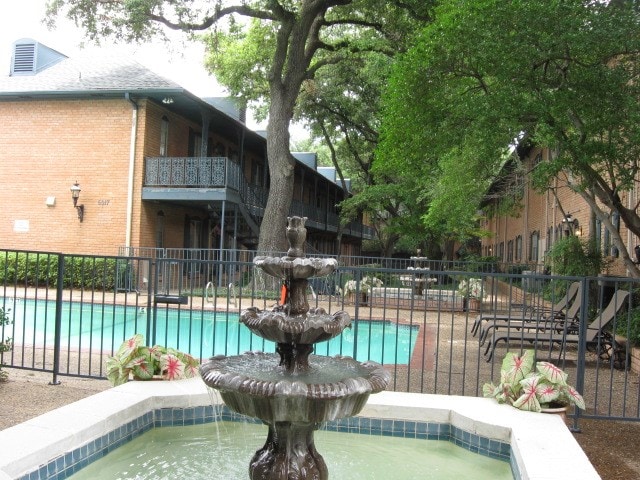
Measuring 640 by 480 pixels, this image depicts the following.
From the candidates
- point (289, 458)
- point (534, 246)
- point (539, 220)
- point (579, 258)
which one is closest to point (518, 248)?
point (534, 246)

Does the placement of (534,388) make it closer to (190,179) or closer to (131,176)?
(190,179)

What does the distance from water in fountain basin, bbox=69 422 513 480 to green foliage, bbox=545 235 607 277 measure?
1089 centimetres

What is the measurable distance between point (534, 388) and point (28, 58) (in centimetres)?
2401

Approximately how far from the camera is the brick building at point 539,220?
15.1m

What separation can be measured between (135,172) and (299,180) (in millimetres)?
16828

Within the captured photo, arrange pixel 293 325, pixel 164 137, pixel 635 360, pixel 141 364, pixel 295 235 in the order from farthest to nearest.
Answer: pixel 164 137, pixel 635 360, pixel 141 364, pixel 295 235, pixel 293 325

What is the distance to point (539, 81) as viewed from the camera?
8.42 metres

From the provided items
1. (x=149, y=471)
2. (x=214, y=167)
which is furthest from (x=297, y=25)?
(x=149, y=471)

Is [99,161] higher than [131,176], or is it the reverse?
[99,161]

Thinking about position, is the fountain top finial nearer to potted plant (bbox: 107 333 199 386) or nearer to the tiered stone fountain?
the tiered stone fountain

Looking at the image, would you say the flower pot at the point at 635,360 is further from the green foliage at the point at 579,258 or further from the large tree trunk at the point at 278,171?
the large tree trunk at the point at 278,171

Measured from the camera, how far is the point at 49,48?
24.3 metres

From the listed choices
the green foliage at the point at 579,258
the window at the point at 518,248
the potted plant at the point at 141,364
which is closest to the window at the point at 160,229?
the green foliage at the point at 579,258

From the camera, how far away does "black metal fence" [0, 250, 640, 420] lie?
665 centimetres
